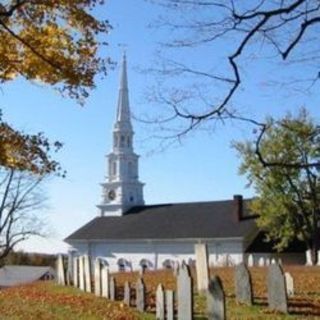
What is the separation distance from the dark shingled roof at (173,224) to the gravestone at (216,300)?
5511 cm

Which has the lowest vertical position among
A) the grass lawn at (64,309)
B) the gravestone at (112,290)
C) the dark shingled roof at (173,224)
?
the grass lawn at (64,309)

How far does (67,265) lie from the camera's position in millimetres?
32500

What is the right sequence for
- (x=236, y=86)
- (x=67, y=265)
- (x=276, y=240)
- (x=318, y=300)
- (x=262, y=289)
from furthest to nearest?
(x=276, y=240), (x=67, y=265), (x=262, y=289), (x=318, y=300), (x=236, y=86)

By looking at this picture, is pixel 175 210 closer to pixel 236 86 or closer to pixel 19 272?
pixel 19 272

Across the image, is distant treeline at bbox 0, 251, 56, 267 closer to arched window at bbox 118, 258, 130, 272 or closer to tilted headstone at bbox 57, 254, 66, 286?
arched window at bbox 118, 258, 130, 272

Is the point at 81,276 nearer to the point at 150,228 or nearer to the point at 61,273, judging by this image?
the point at 61,273

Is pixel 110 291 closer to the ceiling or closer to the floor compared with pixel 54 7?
closer to the floor

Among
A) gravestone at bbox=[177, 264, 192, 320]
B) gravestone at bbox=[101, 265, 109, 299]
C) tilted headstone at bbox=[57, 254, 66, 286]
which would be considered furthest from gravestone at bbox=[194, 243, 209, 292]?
tilted headstone at bbox=[57, 254, 66, 286]

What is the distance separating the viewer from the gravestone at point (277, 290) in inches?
539

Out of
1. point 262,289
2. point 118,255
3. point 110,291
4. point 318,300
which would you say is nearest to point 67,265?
point 110,291

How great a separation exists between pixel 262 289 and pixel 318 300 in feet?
11.4

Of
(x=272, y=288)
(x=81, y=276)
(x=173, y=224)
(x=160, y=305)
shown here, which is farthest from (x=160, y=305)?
(x=173, y=224)

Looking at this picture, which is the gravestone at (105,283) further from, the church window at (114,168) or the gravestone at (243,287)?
the church window at (114,168)

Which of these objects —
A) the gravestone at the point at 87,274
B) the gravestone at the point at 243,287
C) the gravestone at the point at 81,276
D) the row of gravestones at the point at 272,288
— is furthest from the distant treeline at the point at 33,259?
the row of gravestones at the point at 272,288
